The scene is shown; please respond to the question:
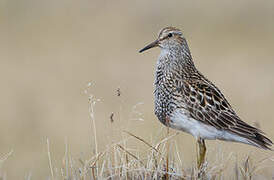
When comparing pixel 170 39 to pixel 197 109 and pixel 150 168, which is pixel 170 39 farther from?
pixel 150 168

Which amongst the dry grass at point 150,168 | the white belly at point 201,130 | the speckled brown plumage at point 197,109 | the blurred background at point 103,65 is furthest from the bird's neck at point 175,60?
the blurred background at point 103,65

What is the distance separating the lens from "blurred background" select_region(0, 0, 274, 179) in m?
11.3

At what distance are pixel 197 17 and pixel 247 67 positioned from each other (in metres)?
3.34

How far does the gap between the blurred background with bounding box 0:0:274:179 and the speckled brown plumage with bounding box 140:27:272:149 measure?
7.97 feet

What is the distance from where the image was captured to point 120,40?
1616 centimetres

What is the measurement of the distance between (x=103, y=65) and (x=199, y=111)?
8.68 metres

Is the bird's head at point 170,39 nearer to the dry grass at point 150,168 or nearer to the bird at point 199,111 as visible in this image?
the bird at point 199,111

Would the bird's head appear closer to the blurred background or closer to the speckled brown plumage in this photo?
the speckled brown plumage

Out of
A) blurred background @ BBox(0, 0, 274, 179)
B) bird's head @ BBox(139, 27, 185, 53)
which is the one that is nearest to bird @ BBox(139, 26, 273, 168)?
bird's head @ BBox(139, 27, 185, 53)

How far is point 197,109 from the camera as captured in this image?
20.8 ft

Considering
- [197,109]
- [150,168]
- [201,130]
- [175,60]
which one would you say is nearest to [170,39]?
[175,60]

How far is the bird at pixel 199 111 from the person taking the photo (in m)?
6.25

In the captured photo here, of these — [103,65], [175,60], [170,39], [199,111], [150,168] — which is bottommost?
[150,168]

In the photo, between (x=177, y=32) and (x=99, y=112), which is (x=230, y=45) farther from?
(x=177, y=32)
